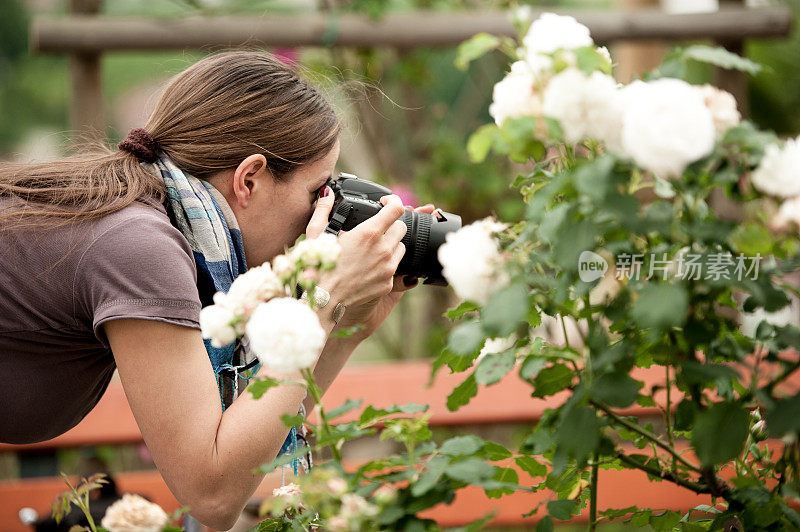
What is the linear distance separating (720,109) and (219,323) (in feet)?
1.39

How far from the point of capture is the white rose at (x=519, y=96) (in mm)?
646

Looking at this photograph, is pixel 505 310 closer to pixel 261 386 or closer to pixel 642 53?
pixel 261 386

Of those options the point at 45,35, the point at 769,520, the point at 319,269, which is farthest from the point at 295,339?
the point at 45,35

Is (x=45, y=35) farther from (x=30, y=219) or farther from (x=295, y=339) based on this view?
(x=295, y=339)

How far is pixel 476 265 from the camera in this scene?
0.62 meters

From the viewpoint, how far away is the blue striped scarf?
108 centimetres

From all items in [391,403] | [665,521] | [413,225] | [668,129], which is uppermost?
[668,129]

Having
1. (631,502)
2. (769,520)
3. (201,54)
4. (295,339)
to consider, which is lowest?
(631,502)

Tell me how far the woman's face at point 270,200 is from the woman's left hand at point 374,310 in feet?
0.47

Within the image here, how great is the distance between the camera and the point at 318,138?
3.84 feet

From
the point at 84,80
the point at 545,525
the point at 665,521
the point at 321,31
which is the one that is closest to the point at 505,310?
the point at 545,525

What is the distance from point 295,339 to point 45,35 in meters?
2.00

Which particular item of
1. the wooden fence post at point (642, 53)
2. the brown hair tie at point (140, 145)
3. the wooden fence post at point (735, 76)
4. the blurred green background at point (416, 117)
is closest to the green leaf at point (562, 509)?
the brown hair tie at point (140, 145)

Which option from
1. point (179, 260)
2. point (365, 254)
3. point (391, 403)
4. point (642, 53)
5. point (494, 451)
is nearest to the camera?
point (494, 451)
